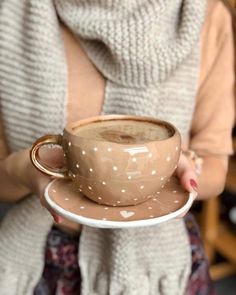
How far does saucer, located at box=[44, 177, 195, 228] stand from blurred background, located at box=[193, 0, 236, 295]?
0.88 meters

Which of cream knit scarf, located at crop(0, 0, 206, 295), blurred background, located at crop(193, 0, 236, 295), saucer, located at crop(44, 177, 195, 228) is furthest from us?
blurred background, located at crop(193, 0, 236, 295)

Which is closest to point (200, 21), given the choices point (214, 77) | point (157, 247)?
point (214, 77)

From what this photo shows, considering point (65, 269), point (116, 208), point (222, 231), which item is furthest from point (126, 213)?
point (222, 231)

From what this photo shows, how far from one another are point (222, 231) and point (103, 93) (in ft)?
2.89

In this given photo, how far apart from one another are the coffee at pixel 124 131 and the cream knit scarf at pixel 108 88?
139mm

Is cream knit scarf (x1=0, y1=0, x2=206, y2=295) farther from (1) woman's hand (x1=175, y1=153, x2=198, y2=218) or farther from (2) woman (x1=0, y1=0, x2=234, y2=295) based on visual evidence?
(1) woman's hand (x1=175, y1=153, x2=198, y2=218)

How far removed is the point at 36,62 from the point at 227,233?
3.09 ft

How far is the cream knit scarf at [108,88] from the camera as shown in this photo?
0.62 meters

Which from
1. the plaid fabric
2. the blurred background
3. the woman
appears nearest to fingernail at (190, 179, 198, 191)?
the woman

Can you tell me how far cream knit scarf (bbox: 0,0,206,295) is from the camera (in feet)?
2.04

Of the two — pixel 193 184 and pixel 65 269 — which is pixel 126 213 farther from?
pixel 65 269

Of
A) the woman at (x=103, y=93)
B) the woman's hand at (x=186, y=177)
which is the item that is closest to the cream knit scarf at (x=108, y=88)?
the woman at (x=103, y=93)

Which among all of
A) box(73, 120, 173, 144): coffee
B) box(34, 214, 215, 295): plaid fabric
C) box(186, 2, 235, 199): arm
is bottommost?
box(34, 214, 215, 295): plaid fabric

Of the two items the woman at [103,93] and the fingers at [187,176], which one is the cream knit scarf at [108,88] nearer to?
the woman at [103,93]
